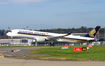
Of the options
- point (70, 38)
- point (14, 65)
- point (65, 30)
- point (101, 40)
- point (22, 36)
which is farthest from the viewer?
point (65, 30)

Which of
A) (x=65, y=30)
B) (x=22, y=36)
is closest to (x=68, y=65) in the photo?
(x=22, y=36)

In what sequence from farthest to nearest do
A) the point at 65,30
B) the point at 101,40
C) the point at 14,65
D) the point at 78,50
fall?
the point at 65,30
the point at 101,40
the point at 78,50
the point at 14,65

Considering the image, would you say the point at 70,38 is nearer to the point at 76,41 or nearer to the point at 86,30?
the point at 76,41

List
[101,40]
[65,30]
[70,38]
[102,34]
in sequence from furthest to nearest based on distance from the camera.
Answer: [65,30] < [102,34] < [101,40] < [70,38]

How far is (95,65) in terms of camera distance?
1574 centimetres

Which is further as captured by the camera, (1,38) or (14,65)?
(1,38)

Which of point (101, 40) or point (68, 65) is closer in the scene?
point (68, 65)

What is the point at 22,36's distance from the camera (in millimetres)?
58656

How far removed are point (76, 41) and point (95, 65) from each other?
5324 centimetres

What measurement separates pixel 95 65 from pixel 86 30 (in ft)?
418

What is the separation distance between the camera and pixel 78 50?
32.4 meters

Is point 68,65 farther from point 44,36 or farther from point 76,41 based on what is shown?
point 76,41

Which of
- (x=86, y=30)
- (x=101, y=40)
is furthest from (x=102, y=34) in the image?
(x=86, y=30)

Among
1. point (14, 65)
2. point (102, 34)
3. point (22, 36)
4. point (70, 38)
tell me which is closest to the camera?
point (14, 65)
